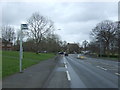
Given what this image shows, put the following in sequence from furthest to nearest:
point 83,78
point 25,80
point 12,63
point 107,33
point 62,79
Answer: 1. point 107,33
2. point 12,63
3. point 83,78
4. point 62,79
5. point 25,80

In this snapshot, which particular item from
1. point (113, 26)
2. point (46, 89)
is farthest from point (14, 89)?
point (113, 26)

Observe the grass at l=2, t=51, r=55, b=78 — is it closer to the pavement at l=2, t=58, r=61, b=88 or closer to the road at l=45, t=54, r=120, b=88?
the pavement at l=2, t=58, r=61, b=88

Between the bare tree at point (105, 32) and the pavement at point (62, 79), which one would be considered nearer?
the pavement at point (62, 79)

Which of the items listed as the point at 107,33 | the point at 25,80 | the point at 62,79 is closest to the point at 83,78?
the point at 62,79

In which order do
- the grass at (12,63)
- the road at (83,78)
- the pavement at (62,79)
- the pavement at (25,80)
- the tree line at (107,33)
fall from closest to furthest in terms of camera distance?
the pavement at (25,80) → the pavement at (62,79) → the road at (83,78) → the grass at (12,63) → the tree line at (107,33)

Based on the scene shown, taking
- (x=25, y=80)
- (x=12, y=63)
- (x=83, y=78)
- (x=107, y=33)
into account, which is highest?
(x=107, y=33)

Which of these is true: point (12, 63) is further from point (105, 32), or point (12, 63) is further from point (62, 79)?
point (105, 32)

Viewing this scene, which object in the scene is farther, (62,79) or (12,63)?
(12,63)

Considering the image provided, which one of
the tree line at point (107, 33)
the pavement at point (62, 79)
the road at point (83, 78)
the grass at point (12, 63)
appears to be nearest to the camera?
the pavement at point (62, 79)

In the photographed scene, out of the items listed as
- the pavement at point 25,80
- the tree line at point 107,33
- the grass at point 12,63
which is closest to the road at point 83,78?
the pavement at point 25,80

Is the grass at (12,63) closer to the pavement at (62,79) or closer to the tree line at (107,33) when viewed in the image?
the pavement at (62,79)

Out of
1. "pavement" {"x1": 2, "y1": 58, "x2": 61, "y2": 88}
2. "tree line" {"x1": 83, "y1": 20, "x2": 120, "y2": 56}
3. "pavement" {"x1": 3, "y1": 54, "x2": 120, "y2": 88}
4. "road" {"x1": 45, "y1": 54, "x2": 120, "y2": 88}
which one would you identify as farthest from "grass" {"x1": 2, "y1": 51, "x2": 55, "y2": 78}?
"tree line" {"x1": 83, "y1": 20, "x2": 120, "y2": 56}

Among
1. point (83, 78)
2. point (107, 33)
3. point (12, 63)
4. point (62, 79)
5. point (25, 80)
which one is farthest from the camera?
point (107, 33)

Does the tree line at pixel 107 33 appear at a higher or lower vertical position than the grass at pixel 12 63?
higher
